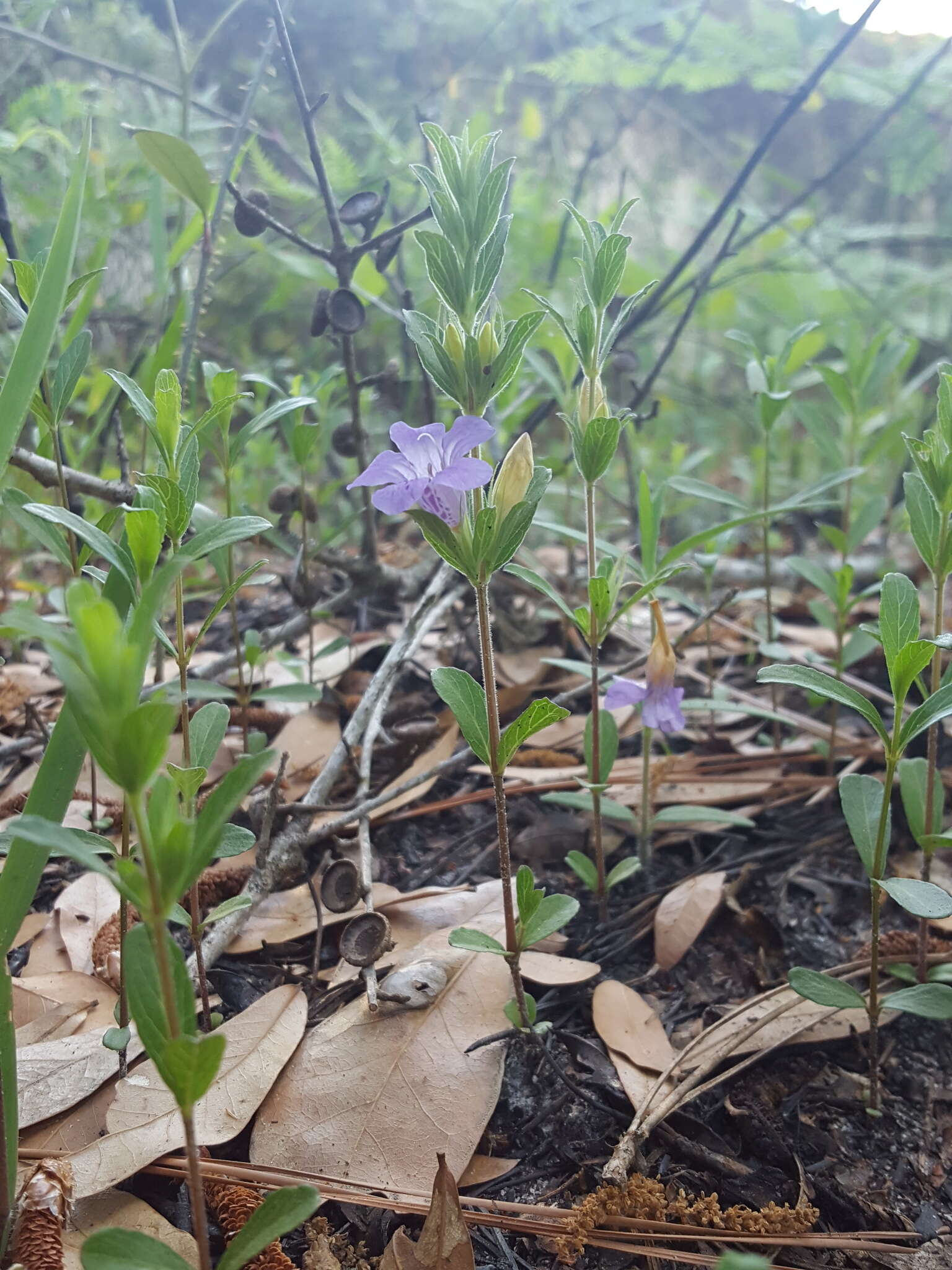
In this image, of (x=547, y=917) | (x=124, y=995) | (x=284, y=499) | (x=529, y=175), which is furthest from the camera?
(x=529, y=175)

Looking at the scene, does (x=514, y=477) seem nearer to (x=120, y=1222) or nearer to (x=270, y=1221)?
(x=270, y=1221)

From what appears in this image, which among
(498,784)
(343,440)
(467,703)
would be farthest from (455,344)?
(343,440)

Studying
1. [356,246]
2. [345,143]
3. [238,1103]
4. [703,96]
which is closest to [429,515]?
[238,1103]

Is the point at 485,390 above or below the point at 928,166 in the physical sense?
below

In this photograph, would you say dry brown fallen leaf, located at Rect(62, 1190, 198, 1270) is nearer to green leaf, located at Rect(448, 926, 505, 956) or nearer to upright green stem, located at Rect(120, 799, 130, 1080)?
upright green stem, located at Rect(120, 799, 130, 1080)

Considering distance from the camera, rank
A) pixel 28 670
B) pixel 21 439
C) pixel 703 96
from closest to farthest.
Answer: pixel 28 670, pixel 21 439, pixel 703 96

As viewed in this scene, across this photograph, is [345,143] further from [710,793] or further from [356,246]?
[710,793]

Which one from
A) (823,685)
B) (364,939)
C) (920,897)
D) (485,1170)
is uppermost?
(823,685)
